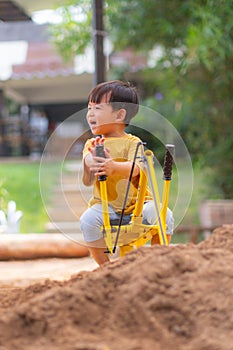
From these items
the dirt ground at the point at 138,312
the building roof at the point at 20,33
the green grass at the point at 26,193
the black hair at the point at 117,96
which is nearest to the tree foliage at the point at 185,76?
the green grass at the point at 26,193

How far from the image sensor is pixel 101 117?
3.21m

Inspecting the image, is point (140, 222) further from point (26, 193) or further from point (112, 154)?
point (26, 193)

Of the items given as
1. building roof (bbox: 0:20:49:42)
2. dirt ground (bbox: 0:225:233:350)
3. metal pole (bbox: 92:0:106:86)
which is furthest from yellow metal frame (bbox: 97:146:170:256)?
building roof (bbox: 0:20:49:42)

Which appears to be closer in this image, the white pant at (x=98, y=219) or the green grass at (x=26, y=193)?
the white pant at (x=98, y=219)

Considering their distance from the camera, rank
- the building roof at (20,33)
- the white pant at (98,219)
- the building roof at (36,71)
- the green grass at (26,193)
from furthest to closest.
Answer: the building roof at (20,33) < the building roof at (36,71) < the green grass at (26,193) < the white pant at (98,219)

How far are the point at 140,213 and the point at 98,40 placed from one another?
3160mm

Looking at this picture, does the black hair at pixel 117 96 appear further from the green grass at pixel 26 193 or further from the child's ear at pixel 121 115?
the green grass at pixel 26 193

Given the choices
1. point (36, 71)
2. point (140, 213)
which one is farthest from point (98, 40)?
point (36, 71)

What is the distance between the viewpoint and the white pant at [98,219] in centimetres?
314

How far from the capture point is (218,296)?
1.96 meters

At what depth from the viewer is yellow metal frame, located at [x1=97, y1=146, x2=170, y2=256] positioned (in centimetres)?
300

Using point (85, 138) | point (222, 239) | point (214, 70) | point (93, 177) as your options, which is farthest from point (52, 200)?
point (214, 70)

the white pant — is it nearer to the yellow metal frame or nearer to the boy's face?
the yellow metal frame

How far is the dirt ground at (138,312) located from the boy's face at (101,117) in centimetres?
117
